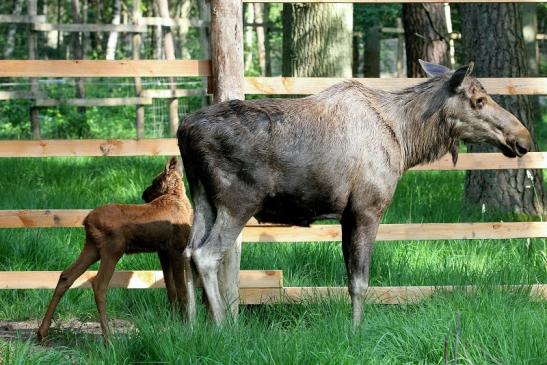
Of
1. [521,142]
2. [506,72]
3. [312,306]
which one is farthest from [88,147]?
[506,72]

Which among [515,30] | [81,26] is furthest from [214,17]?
[81,26]

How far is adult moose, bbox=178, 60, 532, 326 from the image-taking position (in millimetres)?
5770

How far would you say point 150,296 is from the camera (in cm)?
694

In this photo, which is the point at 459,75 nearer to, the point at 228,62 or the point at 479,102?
the point at 479,102

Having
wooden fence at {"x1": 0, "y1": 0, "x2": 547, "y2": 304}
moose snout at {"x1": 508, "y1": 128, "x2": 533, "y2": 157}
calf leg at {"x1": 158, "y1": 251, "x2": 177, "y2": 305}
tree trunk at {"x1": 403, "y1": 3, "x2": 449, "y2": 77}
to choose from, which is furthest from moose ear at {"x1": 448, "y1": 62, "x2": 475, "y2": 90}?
tree trunk at {"x1": 403, "y1": 3, "x2": 449, "y2": 77}

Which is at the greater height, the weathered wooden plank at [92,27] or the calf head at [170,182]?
the weathered wooden plank at [92,27]

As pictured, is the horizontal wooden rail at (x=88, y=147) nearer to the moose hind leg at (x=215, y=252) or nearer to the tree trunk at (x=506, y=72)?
the moose hind leg at (x=215, y=252)

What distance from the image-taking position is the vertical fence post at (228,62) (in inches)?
255

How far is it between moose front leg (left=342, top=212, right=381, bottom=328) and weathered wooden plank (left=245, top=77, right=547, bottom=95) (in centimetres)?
111

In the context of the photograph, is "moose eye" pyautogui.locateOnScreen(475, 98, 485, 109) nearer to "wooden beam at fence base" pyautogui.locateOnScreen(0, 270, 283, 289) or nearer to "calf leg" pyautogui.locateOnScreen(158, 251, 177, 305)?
"wooden beam at fence base" pyautogui.locateOnScreen(0, 270, 283, 289)

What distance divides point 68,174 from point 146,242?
5.73 meters

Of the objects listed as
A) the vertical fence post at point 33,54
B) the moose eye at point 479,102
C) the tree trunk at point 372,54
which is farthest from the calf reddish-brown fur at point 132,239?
the tree trunk at point 372,54

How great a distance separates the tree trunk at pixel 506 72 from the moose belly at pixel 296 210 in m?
4.09

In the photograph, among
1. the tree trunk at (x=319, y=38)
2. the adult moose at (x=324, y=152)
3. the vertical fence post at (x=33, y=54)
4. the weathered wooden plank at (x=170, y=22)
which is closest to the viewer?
the adult moose at (x=324, y=152)
